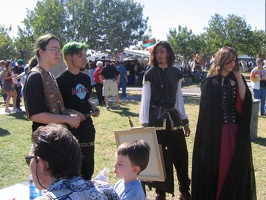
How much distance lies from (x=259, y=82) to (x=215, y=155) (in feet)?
23.1

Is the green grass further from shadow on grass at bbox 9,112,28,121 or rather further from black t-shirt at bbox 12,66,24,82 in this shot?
black t-shirt at bbox 12,66,24,82

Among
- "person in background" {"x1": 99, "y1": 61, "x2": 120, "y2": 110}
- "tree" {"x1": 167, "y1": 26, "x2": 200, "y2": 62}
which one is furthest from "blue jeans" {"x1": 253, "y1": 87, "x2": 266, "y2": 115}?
"tree" {"x1": 167, "y1": 26, "x2": 200, "y2": 62}

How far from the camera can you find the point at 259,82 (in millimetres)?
9836

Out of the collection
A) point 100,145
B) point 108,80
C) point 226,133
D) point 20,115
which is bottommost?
point 100,145

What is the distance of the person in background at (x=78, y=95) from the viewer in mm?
3047

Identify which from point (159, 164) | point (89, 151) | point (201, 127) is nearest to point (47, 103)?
point (89, 151)

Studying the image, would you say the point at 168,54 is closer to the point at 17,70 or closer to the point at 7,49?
the point at 17,70

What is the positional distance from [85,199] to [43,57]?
1637 millimetres

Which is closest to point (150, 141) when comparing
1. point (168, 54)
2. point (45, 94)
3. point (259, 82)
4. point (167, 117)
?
point (167, 117)

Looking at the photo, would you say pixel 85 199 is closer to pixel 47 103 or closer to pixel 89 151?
pixel 47 103

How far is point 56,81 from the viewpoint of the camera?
2.98m

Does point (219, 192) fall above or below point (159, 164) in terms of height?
below

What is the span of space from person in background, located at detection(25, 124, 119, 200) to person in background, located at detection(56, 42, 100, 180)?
4.69 ft

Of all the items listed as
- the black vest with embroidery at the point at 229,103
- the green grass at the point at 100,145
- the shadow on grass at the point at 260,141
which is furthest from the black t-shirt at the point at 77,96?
the shadow on grass at the point at 260,141
